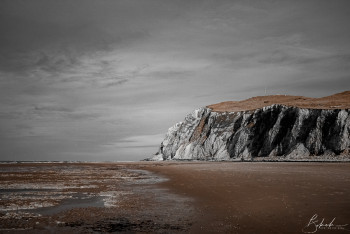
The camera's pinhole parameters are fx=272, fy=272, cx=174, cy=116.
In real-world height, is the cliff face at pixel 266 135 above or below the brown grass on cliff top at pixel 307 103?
below

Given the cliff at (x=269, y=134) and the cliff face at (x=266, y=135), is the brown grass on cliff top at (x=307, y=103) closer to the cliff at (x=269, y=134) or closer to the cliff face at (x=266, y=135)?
the cliff at (x=269, y=134)

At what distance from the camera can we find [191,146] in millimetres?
105312

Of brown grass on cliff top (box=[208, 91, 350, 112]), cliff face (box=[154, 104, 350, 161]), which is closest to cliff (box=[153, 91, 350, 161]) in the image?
cliff face (box=[154, 104, 350, 161])

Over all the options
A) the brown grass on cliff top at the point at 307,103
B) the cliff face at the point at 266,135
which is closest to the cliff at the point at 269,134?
the cliff face at the point at 266,135

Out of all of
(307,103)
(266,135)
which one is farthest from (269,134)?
(307,103)

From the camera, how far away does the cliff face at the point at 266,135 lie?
68.6 metres

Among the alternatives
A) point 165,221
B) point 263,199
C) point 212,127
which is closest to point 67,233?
point 165,221

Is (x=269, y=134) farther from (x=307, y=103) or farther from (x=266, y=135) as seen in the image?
(x=307, y=103)

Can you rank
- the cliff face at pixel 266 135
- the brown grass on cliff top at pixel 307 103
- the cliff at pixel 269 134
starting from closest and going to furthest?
the cliff face at pixel 266 135
the cliff at pixel 269 134
the brown grass on cliff top at pixel 307 103

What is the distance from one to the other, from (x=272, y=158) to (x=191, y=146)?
37113 millimetres

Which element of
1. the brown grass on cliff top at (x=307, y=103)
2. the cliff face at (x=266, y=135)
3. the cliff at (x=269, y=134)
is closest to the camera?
the cliff face at (x=266, y=135)

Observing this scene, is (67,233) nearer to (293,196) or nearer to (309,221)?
(309,221)

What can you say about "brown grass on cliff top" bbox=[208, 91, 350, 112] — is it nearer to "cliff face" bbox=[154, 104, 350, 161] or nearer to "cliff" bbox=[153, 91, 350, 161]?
"cliff" bbox=[153, 91, 350, 161]

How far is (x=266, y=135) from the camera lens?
82875 mm
